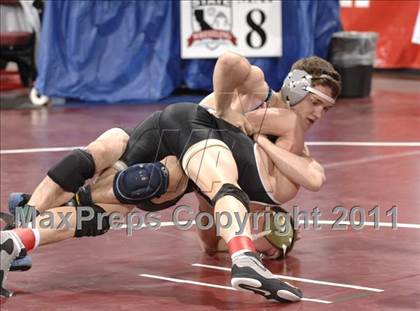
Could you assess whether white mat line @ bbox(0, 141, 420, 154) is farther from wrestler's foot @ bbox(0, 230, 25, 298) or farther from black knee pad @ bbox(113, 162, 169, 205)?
wrestler's foot @ bbox(0, 230, 25, 298)

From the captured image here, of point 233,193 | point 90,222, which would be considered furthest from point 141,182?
point 233,193

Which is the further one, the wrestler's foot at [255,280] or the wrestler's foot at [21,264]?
the wrestler's foot at [21,264]

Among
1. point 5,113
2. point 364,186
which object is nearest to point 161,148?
point 364,186

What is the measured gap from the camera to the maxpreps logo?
10781 millimetres

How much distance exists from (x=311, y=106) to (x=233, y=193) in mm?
699

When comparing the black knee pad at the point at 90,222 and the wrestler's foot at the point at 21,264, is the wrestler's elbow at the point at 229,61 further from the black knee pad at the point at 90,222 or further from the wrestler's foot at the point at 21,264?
the wrestler's foot at the point at 21,264

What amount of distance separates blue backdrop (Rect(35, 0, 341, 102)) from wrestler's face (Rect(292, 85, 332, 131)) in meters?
5.96

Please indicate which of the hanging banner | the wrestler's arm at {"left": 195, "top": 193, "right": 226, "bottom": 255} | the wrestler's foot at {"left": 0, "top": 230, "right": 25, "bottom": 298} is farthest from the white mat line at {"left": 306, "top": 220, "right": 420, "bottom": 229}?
the hanging banner

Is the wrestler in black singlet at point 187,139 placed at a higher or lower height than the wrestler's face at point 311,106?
lower

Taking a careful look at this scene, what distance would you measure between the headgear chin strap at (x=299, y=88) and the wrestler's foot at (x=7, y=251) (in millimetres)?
1425

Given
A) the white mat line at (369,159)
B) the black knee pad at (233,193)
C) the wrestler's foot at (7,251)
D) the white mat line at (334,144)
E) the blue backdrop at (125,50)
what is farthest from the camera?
→ the blue backdrop at (125,50)

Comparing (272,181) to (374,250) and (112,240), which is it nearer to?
(374,250)

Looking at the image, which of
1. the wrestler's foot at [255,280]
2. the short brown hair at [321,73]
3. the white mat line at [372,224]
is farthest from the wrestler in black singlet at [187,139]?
the white mat line at [372,224]

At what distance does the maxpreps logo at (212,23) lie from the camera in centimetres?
1078
